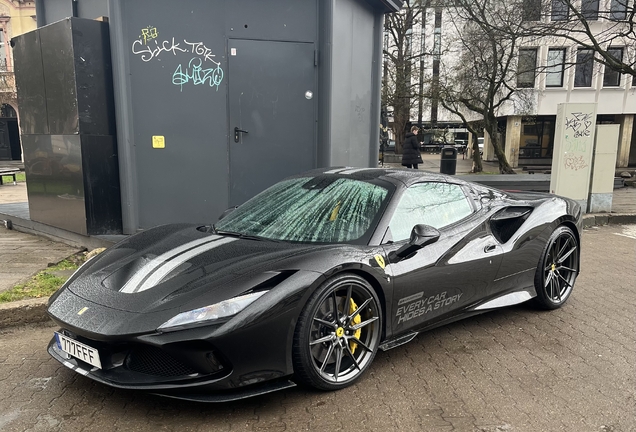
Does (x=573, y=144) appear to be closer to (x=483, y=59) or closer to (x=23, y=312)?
(x=23, y=312)

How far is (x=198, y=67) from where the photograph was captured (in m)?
6.22

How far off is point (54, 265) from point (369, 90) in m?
5.13

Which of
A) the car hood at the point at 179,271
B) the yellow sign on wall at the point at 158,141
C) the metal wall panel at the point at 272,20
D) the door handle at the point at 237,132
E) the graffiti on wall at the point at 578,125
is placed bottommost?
the car hood at the point at 179,271

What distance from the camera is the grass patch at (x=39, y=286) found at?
166 inches

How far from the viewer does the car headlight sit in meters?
2.43

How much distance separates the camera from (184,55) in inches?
243

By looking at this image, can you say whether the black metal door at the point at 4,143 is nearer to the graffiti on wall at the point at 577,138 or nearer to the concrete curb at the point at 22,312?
the concrete curb at the point at 22,312

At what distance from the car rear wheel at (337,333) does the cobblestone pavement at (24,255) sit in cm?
322

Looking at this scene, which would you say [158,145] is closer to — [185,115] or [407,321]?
[185,115]

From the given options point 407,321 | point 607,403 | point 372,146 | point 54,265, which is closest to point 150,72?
point 54,265

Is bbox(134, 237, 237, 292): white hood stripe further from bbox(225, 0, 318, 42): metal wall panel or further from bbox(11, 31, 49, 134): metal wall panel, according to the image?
bbox(11, 31, 49, 134): metal wall panel

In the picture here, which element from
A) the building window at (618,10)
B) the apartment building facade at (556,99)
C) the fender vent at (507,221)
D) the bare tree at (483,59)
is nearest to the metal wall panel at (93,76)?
the fender vent at (507,221)

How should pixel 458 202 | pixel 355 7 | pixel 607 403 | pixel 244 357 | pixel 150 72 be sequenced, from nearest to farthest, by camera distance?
1. pixel 244 357
2. pixel 607 403
3. pixel 458 202
4. pixel 150 72
5. pixel 355 7

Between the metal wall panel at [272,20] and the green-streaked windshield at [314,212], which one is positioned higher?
the metal wall panel at [272,20]
